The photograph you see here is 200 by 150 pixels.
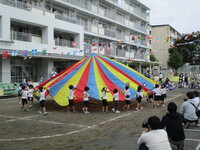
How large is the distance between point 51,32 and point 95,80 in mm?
12018

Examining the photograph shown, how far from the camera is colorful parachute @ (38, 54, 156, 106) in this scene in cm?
1066

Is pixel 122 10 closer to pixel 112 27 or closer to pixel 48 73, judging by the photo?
pixel 112 27

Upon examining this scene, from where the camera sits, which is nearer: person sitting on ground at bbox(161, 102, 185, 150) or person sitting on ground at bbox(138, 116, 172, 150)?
person sitting on ground at bbox(138, 116, 172, 150)

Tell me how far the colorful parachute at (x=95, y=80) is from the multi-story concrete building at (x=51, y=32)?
6347mm

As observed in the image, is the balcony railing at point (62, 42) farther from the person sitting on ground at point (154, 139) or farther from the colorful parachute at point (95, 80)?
the person sitting on ground at point (154, 139)

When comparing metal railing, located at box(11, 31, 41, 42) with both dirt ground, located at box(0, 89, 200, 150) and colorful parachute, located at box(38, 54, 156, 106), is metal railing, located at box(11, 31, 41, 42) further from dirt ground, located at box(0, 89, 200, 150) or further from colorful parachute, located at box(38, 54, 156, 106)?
dirt ground, located at box(0, 89, 200, 150)

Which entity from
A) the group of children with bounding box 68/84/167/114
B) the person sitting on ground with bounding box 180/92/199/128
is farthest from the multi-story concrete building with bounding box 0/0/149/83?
the person sitting on ground with bounding box 180/92/199/128

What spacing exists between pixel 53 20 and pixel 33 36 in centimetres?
276

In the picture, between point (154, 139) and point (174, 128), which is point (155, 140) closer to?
point (154, 139)

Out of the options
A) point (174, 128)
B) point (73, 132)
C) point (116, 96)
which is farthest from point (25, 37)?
point (174, 128)

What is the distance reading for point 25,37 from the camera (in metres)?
19.2

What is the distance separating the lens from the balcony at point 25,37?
18.3 m

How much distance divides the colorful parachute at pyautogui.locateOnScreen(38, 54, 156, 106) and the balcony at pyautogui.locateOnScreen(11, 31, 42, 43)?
28.2ft

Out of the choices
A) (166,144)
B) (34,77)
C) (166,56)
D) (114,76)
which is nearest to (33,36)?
(34,77)
